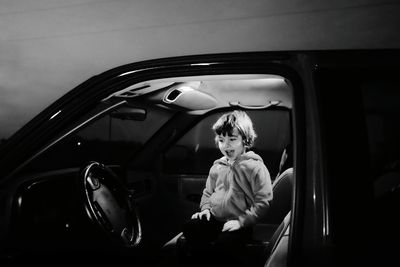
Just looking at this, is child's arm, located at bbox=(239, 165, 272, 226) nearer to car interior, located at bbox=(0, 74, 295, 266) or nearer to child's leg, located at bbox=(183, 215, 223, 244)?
car interior, located at bbox=(0, 74, 295, 266)

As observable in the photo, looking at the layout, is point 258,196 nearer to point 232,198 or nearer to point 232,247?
point 232,198

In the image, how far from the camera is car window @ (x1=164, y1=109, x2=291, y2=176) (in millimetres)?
2852

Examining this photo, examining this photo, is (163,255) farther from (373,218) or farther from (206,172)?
(373,218)

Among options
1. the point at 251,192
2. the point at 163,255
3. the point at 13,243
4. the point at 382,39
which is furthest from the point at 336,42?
the point at 13,243

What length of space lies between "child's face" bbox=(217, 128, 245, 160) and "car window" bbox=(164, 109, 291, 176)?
695 millimetres

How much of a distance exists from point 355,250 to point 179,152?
234 centimetres

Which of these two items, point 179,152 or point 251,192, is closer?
point 251,192

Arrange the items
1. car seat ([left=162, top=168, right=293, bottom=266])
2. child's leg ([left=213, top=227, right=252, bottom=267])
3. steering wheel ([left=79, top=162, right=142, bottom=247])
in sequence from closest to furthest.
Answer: steering wheel ([left=79, top=162, right=142, bottom=247]) < child's leg ([left=213, top=227, right=252, bottom=267]) < car seat ([left=162, top=168, right=293, bottom=266])

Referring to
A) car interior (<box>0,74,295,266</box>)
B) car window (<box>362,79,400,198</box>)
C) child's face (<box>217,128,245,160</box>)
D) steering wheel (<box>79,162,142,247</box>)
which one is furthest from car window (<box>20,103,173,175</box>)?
car window (<box>362,79,400,198</box>)

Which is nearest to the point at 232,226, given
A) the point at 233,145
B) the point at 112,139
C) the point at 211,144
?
the point at 233,145

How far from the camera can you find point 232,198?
2059mm

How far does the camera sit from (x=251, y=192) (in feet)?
6.75

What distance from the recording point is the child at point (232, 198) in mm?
1928

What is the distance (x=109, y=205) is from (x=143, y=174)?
1165mm
